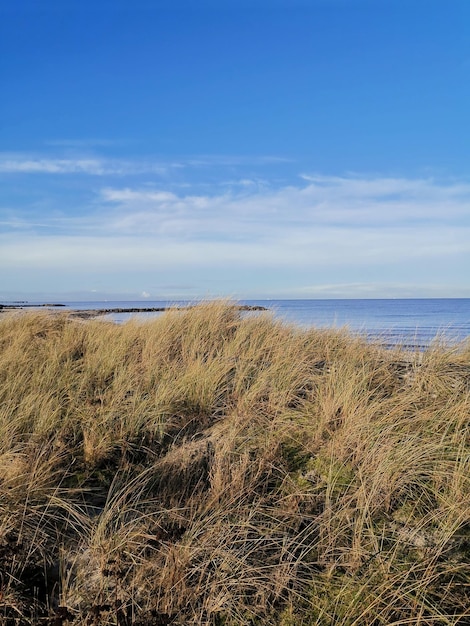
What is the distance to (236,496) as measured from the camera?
9.39ft

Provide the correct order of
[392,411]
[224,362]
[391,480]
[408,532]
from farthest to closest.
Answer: [224,362], [392,411], [391,480], [408,532]

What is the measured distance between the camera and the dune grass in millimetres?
2154

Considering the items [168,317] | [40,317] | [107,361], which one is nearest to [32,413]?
[107,361]

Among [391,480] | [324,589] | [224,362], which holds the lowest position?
[324,589]

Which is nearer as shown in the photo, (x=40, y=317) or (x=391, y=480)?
(x=391, y=480)

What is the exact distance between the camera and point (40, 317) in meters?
9.37

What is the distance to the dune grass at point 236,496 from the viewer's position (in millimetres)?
2154

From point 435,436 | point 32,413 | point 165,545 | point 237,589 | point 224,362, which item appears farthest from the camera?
point 224,362

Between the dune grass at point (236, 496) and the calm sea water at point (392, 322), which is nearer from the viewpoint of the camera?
the dune grass at point (236, 496)

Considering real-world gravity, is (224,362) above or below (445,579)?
above

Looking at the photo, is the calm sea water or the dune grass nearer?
the dune grass

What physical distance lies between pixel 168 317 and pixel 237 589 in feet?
21.3

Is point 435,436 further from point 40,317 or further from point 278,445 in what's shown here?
point 40,317

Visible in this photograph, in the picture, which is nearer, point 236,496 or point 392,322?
point 236,496
